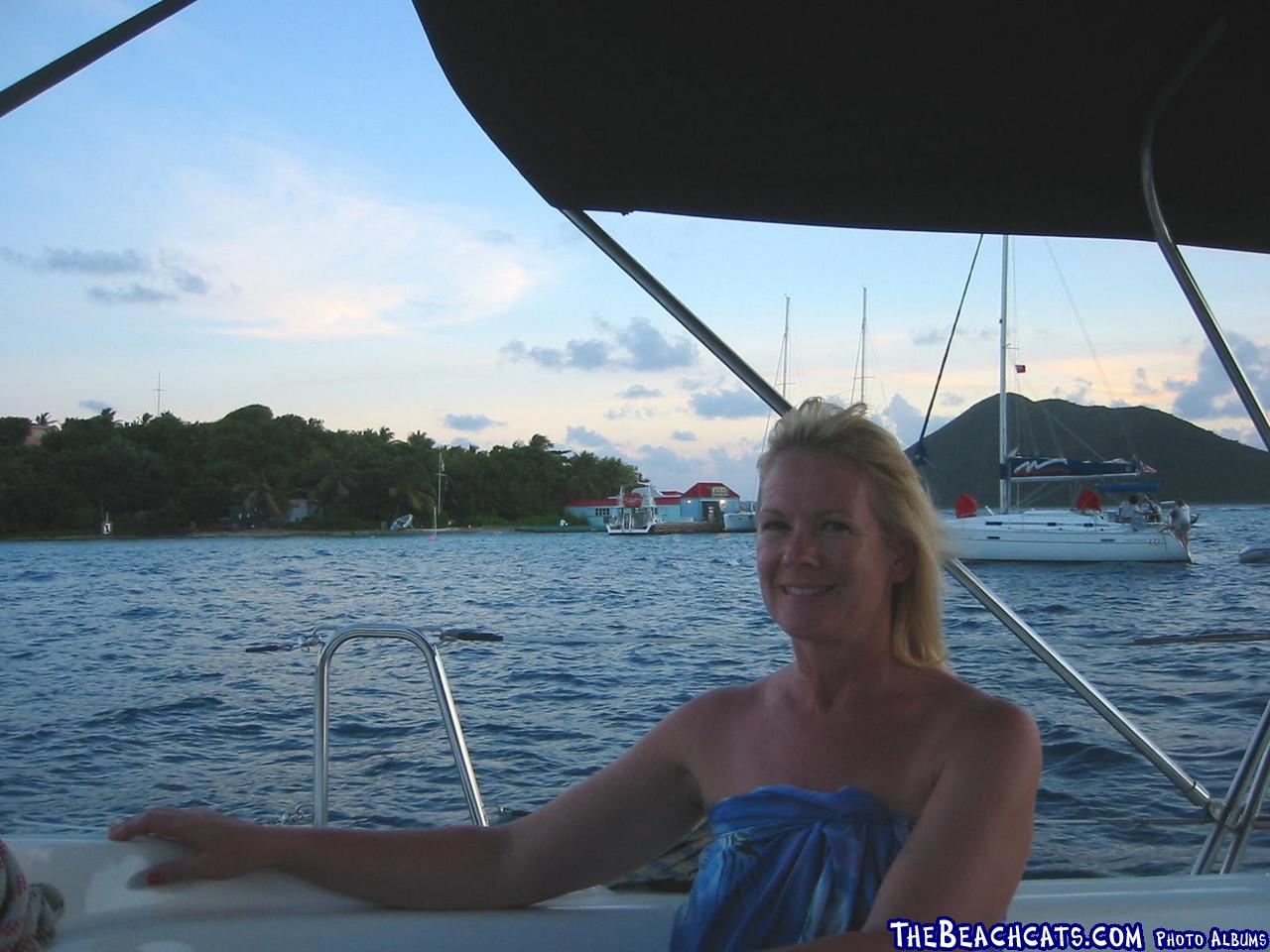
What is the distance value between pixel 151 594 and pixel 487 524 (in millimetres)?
39201

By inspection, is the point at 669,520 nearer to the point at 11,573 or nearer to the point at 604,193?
the point at 11,573

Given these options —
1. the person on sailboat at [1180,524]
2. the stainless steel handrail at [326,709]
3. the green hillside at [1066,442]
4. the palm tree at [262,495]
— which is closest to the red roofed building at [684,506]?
the palm tree at [262,495]

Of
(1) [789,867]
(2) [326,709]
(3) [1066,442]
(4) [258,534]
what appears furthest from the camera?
(4) [258,534]

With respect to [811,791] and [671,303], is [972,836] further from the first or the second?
[671,303]

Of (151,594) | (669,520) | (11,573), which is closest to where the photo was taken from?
(151,594)

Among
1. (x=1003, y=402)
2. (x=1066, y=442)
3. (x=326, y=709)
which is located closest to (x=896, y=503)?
(x=326, y=709)

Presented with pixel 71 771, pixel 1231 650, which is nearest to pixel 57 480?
pixel 71 771

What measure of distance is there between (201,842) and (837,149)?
1254 millimetres

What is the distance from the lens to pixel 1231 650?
1102 cm

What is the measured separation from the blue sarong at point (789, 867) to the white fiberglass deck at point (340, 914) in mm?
250

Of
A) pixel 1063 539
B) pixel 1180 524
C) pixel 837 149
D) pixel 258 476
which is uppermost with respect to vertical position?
pixel 258 476

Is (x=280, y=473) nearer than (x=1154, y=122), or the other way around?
(x=1154, y=122)

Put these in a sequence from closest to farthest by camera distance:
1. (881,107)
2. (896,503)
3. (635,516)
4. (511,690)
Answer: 1. (896,503)
2. (881,107)
3. (511,690)
4. (635,516)

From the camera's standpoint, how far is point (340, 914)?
1.25m
